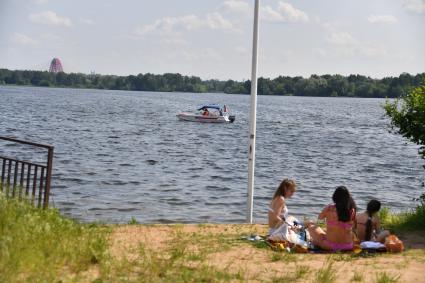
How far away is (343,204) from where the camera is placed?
970 centimetres

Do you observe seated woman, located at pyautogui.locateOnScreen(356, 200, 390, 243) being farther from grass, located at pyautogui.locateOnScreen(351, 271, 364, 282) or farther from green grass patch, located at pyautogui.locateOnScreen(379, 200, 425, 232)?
grass, located at pyautogui.locateOnScreen(351, 271, 364, 282)

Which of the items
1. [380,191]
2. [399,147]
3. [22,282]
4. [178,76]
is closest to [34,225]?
[22,282]

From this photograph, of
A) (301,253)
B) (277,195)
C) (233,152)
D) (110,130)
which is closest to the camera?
(301,253)

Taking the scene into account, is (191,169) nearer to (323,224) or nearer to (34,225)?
(323,224)

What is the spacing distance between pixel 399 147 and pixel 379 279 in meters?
38.5

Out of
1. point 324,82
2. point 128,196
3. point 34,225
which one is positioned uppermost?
point 324,82

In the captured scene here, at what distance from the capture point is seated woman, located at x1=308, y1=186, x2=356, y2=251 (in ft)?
31.3

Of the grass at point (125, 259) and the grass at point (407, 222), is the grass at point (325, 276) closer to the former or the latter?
the grass at point (125, 259)

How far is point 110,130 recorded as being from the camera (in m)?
51.9

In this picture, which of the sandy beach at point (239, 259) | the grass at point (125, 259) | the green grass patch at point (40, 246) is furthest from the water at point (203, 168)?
the green grass patch at point (40, 246)

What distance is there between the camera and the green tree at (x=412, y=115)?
1125 centimetres

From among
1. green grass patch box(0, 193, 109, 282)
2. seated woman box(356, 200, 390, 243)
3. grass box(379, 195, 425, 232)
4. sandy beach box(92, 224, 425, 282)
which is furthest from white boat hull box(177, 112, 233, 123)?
green grass patch box(0, 193, 109, 282)

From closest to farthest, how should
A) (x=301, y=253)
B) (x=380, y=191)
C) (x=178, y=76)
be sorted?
(x=301, y=253), (x=380, y=191), (x=178, y=76)

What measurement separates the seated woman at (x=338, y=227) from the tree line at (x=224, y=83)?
78.4 metres
